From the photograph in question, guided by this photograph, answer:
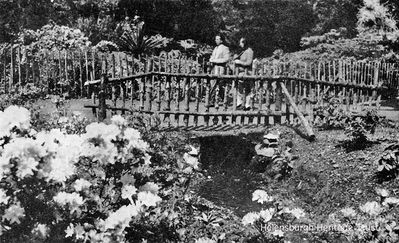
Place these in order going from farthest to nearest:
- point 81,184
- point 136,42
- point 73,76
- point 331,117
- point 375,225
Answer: point 136,42 → point 73,76 → point 331,117 → point 375,225 → point 81,184

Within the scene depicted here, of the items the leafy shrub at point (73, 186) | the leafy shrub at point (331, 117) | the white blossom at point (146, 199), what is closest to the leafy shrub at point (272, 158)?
the leafy shrub at point (331, 117)

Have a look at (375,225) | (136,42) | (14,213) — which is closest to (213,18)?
(136,42)

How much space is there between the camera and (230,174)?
8211 mm

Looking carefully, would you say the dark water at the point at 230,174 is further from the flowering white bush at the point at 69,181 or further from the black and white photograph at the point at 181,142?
the flowering white bush at the point at 69,181

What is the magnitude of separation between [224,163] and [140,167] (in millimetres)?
5045

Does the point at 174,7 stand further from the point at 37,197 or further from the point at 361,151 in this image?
the point at 37,197

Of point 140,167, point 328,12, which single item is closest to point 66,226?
point 140,167

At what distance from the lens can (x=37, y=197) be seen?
305 cm

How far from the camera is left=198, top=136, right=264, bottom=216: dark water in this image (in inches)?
271

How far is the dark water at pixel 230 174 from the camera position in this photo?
6.88m

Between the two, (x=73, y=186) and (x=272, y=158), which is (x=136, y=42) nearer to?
(x=272, y=158)

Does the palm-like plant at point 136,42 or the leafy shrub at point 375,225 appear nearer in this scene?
the leafy shrub at point 375,225

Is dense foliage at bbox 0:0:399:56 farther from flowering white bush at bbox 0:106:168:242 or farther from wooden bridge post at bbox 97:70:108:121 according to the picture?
flowering white bush at bbox 0:106:168:242

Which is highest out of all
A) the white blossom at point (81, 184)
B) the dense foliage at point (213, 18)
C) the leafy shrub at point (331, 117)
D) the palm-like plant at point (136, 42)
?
the dense foliage at point (213, 18)
